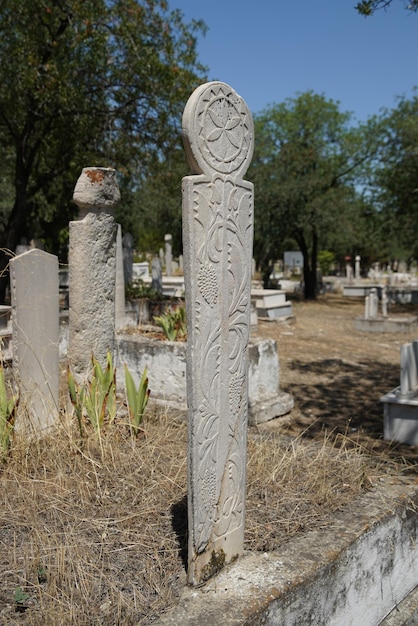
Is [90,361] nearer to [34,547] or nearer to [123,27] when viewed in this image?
[34,547]

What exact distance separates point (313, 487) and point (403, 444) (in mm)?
2875

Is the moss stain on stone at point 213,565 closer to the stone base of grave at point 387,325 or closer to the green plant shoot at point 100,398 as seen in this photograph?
the green plant shoot at point 100,398

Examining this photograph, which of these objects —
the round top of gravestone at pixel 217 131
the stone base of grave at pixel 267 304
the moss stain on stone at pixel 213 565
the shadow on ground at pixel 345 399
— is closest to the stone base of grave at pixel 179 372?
the shadow on ground at pixel 345 399

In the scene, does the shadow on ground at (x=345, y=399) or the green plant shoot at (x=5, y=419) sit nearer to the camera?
the green plant shoot at (x=5, y=419)

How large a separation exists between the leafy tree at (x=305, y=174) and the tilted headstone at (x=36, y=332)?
17.4 metres

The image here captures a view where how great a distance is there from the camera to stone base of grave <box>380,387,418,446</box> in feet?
19.2

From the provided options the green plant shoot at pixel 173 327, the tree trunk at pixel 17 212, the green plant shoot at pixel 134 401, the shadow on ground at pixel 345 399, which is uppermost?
the tree trunk at pixel 17 212

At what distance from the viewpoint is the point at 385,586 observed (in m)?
3.04

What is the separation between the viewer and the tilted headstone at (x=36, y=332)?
4.26 metres

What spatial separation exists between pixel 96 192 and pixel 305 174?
1911 cm

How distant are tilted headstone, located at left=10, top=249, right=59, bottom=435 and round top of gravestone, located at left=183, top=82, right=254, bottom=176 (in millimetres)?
2286

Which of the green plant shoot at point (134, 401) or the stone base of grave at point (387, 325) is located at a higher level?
the green plant shoot at point (134, 401)

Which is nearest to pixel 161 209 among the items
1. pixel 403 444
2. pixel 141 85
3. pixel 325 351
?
pixel 141 85

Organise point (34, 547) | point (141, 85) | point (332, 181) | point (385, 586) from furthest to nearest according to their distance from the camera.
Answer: point (332, 181) → point (141, 85) → point (385, 586) → point (34, 547)
